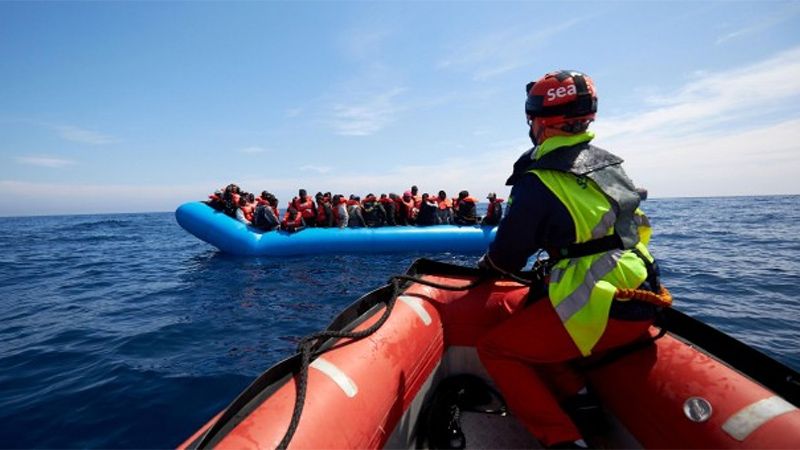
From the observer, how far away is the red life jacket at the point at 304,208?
12750 millimetres

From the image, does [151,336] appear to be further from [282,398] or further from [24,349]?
[282,398]

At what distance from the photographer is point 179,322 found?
5953 mm

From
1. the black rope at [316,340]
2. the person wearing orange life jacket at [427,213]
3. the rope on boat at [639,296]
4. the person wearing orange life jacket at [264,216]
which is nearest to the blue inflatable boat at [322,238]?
the person wearing orange life jacket at [264,216]

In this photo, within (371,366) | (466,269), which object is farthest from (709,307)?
(371,366)

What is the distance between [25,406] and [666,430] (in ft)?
16.9

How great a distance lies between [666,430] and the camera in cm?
182

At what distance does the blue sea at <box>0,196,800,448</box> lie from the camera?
3535mm

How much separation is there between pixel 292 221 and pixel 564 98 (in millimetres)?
11196

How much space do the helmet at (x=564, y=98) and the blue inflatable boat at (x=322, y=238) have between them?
33.1 feet

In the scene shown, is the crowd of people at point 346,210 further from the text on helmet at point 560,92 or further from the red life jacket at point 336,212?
the text on helmet at point 560,92

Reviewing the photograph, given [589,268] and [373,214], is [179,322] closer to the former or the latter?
[589,268]

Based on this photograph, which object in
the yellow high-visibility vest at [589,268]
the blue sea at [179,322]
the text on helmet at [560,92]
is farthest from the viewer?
the blue sea at [179,322]

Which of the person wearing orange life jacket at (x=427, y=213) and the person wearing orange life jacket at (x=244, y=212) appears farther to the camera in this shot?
the person wearing orange life jacket at (x=427, y=213)

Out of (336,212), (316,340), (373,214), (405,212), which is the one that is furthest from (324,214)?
(316,340)
